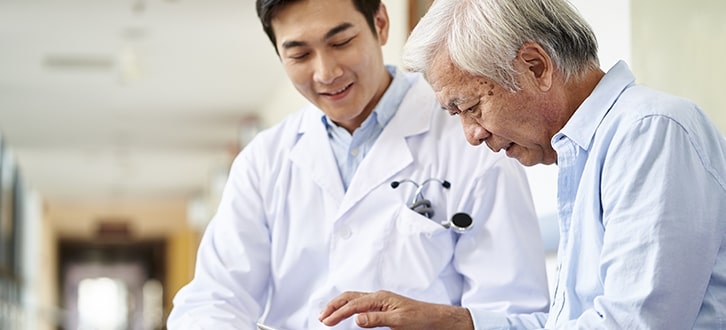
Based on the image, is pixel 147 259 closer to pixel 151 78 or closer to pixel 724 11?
pixel 151 78

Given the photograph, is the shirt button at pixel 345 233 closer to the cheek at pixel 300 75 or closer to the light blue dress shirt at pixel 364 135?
the light blue dress shirt at pixel 364 135

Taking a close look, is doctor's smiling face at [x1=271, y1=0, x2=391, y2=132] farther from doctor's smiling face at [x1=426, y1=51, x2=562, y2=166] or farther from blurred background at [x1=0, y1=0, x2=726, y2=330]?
blurred background at [x1=0, y1=0, x2=726, y2=330]

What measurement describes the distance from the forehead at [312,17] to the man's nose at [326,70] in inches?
2.0

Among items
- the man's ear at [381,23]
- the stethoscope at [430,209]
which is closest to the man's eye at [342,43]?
the man's ear at [381,23]

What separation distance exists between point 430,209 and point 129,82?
22.5ft

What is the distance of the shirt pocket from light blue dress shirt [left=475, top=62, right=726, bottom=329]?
616 millimetres

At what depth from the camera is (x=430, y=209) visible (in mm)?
2127

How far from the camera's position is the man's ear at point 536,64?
1.52 m

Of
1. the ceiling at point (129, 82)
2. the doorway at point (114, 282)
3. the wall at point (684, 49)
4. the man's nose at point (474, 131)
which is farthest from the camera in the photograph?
the doorway at point (114, 282)

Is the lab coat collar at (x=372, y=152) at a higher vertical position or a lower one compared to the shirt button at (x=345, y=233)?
higher

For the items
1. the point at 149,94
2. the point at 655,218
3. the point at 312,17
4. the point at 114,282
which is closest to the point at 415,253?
the point at 312,17

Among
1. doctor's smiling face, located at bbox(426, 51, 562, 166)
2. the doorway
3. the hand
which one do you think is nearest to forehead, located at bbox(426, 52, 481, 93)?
doctor's smiling face, located at bbox(426, 51, 562, 166)

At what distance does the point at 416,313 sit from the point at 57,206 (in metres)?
17.2

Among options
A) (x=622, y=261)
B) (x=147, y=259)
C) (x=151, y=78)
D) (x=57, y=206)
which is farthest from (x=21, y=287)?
(x=622, y=261)
